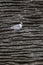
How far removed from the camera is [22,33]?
158 cm

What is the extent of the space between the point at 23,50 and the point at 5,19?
12.6 inches

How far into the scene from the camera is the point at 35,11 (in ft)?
5.25

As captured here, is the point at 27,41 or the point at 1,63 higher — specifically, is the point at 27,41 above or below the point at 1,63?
above

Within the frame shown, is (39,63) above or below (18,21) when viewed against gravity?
below

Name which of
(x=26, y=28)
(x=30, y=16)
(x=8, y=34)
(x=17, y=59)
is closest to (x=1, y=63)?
(x=17, y=59)

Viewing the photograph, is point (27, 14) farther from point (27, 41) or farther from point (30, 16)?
point (27, 41)

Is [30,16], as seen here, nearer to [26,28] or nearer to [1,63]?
[26,28]

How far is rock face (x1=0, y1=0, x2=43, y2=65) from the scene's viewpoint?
5.06ft

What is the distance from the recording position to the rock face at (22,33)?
Result: 154cm

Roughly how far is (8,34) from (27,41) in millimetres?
179

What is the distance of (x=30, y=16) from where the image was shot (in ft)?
5.23

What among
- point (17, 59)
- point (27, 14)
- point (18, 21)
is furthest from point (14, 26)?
point (17, 59)

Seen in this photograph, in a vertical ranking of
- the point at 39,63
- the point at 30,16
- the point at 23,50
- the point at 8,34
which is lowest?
the point at 39,63

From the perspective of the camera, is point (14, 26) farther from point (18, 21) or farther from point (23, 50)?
point (23, 50)
